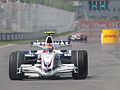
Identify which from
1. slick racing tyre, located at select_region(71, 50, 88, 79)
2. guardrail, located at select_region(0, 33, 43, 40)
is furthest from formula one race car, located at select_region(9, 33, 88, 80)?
guardrail, located at select_region(0, 33, 43, 40)

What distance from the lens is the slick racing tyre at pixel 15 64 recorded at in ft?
48.3

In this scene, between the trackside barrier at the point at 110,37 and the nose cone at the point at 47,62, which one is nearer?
the nose cone at the point at 47,62

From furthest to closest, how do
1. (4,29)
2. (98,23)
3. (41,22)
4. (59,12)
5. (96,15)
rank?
1. (96,15)
2. (98,23)
3. (59,12)
4. (41,22)
5. (4,29)

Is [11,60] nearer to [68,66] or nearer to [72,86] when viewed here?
[68,66]

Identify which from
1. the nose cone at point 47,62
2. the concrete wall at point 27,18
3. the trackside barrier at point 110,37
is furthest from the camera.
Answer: the trackside barrier at point 110,37

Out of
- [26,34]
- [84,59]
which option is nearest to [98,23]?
[26,34]

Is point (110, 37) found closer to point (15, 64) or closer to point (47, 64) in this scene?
point (15, 64)

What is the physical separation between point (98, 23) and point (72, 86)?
79.8m

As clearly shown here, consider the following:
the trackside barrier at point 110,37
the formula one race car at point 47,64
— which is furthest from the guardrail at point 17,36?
the formula one race car at point 47,64

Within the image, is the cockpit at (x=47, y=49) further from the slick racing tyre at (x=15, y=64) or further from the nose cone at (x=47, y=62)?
the slick racing tyre at (x=15, y=64)

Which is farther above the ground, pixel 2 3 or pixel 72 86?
pixel 2 3

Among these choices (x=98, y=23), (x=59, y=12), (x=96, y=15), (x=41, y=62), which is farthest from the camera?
(x=96, y=15)

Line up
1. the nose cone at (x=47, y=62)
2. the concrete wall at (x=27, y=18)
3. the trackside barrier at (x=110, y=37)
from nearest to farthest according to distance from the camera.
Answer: the nose cone at (x=47, y=62)
the concrete wall at (x=27, y=18)
the trackside barrier at (x=110, y=37)

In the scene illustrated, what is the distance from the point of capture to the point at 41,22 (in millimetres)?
66938
